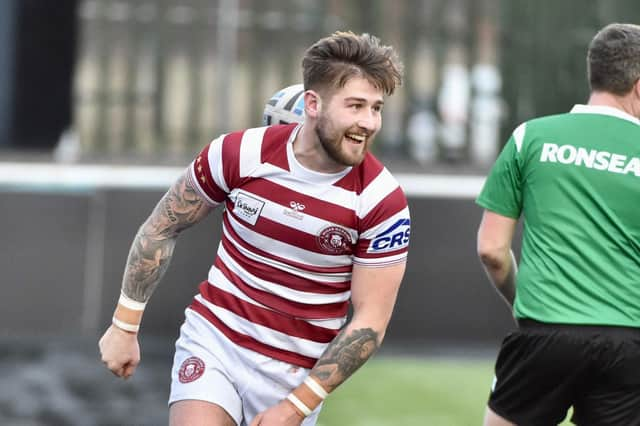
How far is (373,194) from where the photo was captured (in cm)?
449

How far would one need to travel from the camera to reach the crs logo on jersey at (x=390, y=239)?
4.47 meters

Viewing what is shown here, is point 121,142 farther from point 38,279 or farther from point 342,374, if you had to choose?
point 342,374

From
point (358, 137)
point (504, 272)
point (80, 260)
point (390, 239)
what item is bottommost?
point (80, 260)

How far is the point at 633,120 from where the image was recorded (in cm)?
479

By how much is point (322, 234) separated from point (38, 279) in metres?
6.89

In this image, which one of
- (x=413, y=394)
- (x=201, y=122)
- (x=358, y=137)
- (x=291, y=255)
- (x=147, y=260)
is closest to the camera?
(x=358, y=137)

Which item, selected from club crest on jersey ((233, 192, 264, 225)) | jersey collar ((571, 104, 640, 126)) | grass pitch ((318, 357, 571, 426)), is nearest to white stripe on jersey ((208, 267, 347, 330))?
club crest on jersey ((233, 192, 264, 225))

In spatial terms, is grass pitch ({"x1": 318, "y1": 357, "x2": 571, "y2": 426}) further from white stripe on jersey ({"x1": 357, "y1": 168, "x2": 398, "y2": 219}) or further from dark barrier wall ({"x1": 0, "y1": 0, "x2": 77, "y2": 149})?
white stripe on jersey ({"x1": 357, "y1": 168, "x2": 398, "y2": 219})

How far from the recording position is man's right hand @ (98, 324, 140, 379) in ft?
15.4

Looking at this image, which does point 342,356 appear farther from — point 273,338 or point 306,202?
point 306,202

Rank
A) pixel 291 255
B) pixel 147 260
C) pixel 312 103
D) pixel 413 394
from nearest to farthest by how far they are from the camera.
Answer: pixel 312 103 → pixel 291 255 → pixel 147 260 → pixel 413 394

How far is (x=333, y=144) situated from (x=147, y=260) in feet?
2.94

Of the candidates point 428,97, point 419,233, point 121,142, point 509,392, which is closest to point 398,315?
point 419,233

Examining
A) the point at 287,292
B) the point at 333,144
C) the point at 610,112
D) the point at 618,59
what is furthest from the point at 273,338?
the point at 618,59
